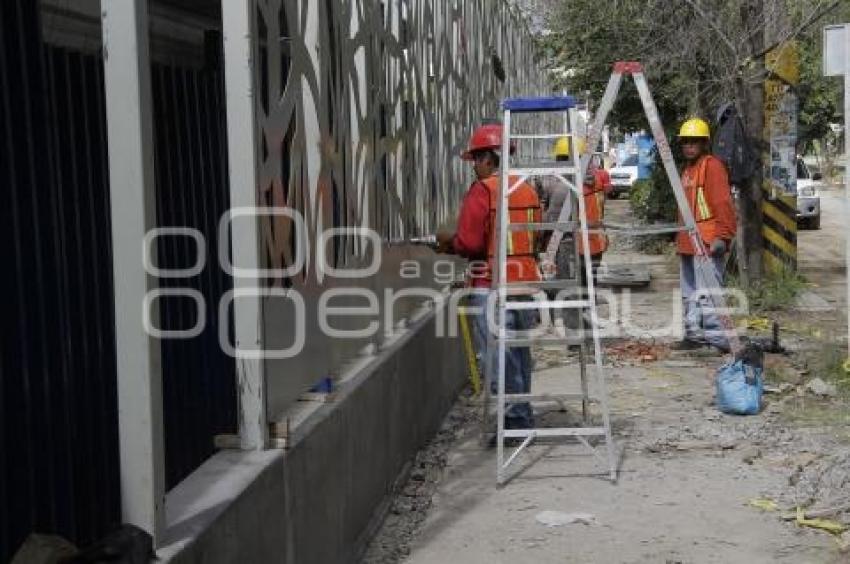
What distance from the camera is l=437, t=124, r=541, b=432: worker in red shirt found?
722 centimetres

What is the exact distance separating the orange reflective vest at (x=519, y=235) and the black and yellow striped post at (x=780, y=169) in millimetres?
7064

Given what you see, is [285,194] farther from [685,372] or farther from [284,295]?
[685,372]

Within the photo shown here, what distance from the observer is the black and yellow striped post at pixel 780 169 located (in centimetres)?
1351

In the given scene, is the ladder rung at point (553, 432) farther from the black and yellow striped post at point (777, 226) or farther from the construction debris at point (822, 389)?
the black and yellow striped post at point (777, 226)

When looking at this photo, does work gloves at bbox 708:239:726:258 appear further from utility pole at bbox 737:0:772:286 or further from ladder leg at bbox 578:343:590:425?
utility pole at bbox 737:0:772:286

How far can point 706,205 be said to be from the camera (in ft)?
32.0

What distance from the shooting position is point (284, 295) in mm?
4367

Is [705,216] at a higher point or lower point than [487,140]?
lower

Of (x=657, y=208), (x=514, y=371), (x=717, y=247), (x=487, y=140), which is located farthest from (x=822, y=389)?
(x=657, y=208)

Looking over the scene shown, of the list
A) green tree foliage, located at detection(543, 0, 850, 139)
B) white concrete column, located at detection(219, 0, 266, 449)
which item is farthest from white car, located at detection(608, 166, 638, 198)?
white concrete column, located at detection(219, 0, 266, 449)

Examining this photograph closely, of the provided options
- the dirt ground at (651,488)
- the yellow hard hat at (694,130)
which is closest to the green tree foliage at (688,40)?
the yellow hard hat at (694,130)

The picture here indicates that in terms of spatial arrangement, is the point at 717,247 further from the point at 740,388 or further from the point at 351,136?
the point at 351,136

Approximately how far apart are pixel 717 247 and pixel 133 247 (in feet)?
25.0

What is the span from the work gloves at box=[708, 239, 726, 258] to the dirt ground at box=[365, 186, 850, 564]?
3.61ft
